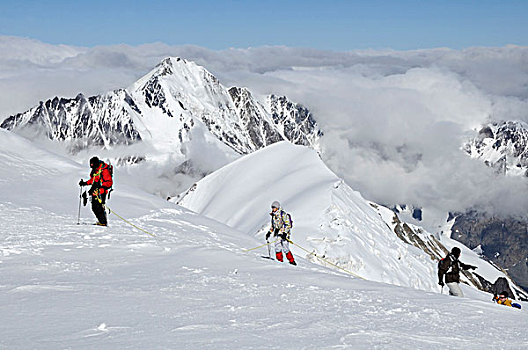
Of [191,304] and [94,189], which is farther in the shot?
[94,189]

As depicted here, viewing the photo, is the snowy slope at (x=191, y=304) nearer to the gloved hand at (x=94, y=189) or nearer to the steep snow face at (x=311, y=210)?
the gloved hand at (x=94, y=189)

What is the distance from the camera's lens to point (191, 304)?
11.6 m

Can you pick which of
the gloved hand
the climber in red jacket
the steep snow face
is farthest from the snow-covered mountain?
the gloved hand

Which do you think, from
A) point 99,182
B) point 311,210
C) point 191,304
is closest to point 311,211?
point 311,210

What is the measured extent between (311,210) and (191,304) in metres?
52.1

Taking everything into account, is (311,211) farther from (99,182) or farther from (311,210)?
(99,182)

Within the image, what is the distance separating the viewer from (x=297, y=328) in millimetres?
10133

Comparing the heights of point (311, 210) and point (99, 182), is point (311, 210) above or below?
above

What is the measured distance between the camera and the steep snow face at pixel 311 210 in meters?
57.2

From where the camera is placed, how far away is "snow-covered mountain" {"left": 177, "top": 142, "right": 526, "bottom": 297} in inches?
2245

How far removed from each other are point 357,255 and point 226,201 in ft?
95.8

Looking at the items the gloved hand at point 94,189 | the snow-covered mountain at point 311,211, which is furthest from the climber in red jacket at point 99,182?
the snow-covered mountain at point 311,211

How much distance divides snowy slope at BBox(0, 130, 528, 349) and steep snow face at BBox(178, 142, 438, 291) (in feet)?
116

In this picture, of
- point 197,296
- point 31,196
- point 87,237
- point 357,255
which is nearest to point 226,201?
point 357,255
